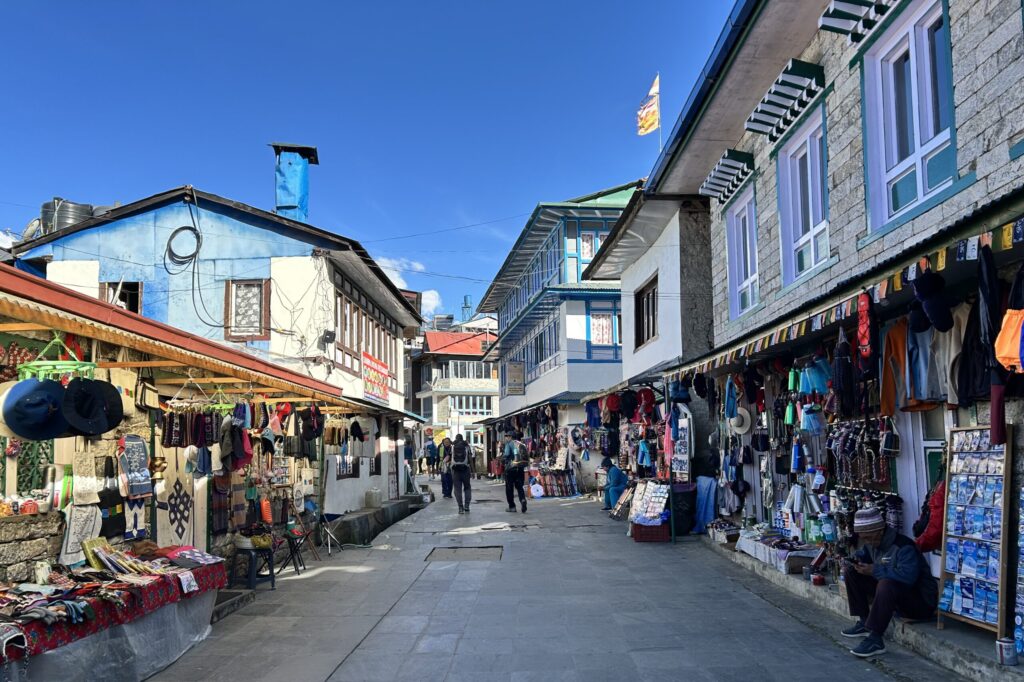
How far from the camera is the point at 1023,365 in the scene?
4512mm

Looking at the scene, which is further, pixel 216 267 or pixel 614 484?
pixel 614 484

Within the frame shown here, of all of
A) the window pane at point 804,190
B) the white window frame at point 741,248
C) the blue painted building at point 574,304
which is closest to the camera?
the window pane at point 804,190

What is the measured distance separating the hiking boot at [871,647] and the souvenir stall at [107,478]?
5.73 meters

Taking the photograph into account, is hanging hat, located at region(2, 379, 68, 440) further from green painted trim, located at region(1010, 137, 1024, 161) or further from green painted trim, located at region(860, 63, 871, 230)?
green painted trim, located at region(860, 63, 871, 230)

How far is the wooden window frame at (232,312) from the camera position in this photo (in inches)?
641

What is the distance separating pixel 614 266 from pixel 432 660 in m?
14.2

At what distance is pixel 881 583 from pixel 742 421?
5.20m

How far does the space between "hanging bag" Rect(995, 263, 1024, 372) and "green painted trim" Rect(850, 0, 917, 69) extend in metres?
2.97

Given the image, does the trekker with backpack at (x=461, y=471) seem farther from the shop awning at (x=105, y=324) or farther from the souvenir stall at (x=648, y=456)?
the shop awning at (x=105, y=324)

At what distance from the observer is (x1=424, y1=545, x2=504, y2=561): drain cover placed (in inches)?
471

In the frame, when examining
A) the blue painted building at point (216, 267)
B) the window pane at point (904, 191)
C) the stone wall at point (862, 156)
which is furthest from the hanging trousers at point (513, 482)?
the window pane at point (904, 191)

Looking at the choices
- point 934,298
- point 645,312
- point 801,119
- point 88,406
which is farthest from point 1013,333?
point 645,312

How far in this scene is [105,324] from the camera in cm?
534

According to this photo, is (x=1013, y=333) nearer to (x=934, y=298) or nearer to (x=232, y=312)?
(x=934, y=298)
